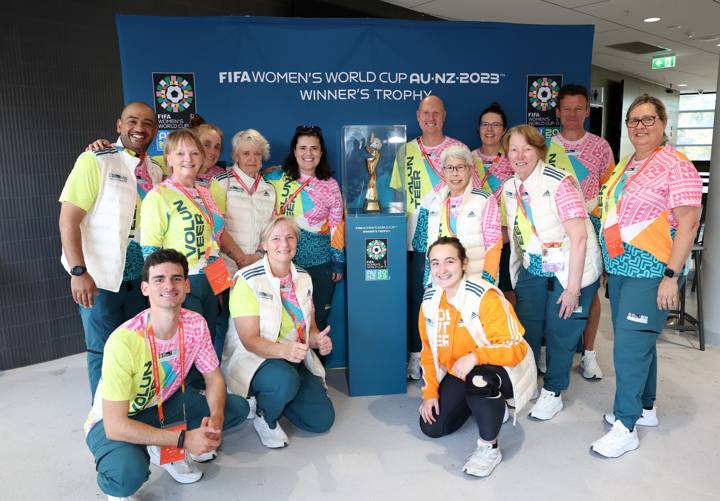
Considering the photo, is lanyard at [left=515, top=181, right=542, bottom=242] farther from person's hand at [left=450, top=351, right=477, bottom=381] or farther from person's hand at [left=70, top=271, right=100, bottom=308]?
person's hand at [left=70, top=271, right=100, bottom=308]

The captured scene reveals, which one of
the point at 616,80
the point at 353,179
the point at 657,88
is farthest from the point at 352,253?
the point at 657,88

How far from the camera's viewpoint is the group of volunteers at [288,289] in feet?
6.86

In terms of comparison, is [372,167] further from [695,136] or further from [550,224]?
[695,136]

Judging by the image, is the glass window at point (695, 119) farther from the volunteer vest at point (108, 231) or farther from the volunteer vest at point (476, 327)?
the volunteer vest at point (108, 231)

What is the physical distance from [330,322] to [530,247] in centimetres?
148

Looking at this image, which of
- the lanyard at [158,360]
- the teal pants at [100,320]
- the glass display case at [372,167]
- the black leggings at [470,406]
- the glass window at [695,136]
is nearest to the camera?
the lanyard at [158,360]

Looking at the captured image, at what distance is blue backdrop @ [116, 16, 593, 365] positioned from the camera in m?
3.38

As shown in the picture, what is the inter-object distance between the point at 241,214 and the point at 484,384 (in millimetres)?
1566

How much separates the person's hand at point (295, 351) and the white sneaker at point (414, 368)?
1.09 metres

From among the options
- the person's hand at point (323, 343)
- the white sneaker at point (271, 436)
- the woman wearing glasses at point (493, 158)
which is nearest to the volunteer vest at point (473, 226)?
the woman wearing glasses at point (493, 158)

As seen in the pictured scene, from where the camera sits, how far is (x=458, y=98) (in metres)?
3.69

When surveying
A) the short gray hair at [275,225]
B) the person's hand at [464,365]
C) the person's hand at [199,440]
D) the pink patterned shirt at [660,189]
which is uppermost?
the pink patterned shirt at [660,189]

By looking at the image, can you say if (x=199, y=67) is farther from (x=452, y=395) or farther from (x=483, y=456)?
(x=483, y=456)

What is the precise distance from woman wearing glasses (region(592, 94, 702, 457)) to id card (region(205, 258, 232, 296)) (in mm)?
1773
